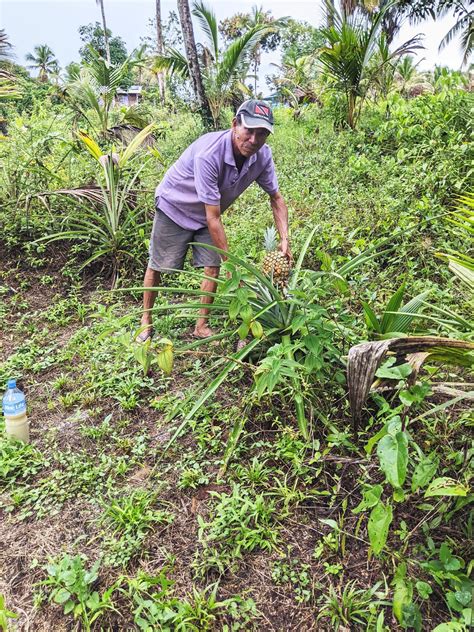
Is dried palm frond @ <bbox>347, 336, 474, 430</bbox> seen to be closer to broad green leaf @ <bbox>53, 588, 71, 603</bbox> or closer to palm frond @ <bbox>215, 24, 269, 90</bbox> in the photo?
broad green leaf @ <bbox>53, 588, 71, 603</bbox>

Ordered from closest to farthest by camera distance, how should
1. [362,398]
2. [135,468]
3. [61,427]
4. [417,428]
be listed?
[362,398] < [417,428] < [135,468] < [61,427]

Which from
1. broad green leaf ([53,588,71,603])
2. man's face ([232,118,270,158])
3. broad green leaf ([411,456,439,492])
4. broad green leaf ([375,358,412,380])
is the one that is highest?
man's face ([232,118,270,158])

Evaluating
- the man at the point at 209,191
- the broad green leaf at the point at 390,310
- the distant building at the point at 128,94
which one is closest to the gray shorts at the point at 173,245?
the man at the point at 209,191

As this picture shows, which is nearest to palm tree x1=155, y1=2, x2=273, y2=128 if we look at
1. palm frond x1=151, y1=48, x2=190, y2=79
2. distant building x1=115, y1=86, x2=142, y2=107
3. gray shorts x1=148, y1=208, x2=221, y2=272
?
palm frond x1=151, y1=48, x2=190, y2=79

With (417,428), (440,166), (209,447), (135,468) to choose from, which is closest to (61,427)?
(135,468)

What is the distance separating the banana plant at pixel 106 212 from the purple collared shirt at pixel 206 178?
3.96ft

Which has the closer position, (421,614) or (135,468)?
(421,614)

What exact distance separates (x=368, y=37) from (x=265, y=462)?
20.6ft

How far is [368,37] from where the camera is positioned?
607 centimetres

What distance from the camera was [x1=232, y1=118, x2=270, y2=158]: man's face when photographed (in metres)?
2.33

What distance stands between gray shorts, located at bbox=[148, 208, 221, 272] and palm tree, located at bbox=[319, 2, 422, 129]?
188 inches

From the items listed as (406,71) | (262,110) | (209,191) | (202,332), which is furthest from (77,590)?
(406,71)

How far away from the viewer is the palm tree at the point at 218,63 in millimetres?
8102

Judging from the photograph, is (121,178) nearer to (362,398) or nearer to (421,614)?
(362,398)
